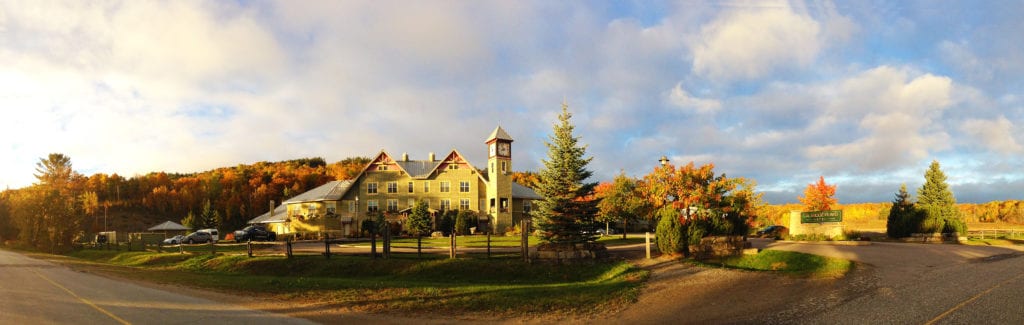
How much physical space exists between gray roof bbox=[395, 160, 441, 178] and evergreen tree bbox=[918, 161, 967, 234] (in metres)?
47.5

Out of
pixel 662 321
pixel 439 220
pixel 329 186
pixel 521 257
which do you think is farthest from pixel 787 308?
pixel 329 186

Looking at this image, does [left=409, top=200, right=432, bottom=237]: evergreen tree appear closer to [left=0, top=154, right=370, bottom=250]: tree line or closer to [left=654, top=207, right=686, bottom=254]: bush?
[left=654, top=207, right=686, bottom=254]: bush

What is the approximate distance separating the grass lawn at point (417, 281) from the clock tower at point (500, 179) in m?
32.8

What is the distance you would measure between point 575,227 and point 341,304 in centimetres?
1341

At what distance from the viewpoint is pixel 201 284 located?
73.4 feet

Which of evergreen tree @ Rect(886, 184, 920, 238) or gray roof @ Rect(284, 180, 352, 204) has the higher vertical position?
gray roof @ Rect(284, 180, 352, 204)

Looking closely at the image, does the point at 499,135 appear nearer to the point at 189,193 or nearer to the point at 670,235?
the point at 670,235

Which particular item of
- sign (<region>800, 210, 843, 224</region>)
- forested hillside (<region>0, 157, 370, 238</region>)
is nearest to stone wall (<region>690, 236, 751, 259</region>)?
sign (<region>800, 210, 843, 224</region>)

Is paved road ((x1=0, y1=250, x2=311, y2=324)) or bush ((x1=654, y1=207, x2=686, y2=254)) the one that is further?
bush ((x1=654, y1=207, x2=686, y2=254))

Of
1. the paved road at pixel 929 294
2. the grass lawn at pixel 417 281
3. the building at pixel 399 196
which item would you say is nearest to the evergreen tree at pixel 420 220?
the building at pixel 399 196

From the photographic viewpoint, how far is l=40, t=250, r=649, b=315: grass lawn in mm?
15945

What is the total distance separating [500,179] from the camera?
208ft

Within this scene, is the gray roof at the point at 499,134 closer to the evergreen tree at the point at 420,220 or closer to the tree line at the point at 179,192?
the evergreen tree at the point at 420,220

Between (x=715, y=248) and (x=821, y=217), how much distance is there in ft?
63.1
